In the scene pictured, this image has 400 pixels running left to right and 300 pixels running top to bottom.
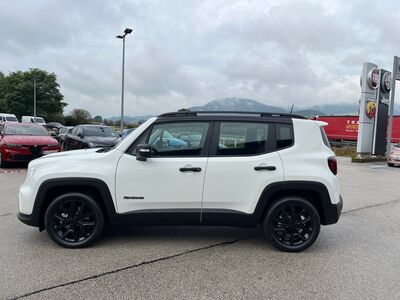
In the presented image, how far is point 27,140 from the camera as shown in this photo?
12211mm

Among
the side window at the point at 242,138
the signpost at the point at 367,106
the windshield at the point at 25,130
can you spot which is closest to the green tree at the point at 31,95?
the windshield at the point at 25,130

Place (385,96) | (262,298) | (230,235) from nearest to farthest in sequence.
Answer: (262,298) < (230,235) < (385,96)

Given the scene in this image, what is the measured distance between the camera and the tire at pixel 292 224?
4.68 meters

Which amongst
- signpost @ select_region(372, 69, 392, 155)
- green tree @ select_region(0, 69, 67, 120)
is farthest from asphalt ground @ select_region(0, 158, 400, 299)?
green tree @ select_region(0, 69, 67, 120)

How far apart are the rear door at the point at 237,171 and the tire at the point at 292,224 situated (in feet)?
0.97

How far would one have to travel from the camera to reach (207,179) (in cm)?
459

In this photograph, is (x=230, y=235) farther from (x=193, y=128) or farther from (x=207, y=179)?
(x=193, y=128)

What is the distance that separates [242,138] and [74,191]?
2.23 m

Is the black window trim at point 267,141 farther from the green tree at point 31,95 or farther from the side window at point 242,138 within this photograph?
the green tree at point 31,95

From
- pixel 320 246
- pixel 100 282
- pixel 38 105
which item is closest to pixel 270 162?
pixel 320 246

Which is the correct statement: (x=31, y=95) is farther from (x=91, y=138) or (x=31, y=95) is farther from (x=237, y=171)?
(x=237, y=171)

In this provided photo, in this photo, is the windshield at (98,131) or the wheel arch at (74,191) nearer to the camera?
the wheel arch at (74,191)

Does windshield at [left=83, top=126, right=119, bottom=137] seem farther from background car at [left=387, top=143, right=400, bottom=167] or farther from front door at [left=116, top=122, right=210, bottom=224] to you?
background car at [left=387, top=143, right=400, bottom=167]

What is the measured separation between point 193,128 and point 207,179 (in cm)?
68
